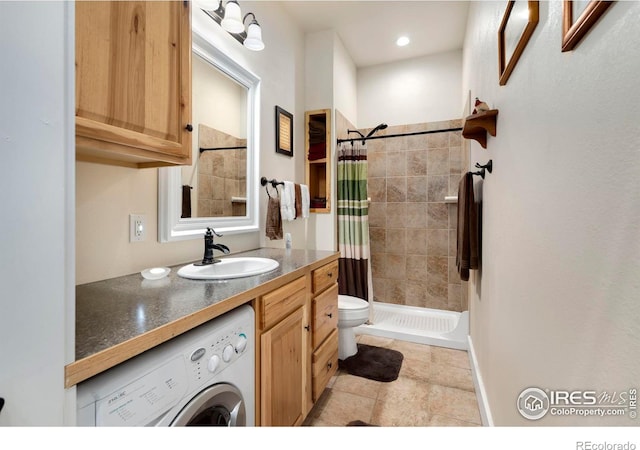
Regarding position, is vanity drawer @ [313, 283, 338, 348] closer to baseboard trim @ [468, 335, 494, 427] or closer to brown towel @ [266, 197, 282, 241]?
brown towel @ [266, 197, 282, 241]

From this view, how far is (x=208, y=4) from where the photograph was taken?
5.03ft

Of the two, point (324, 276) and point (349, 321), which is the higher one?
point (324, 276)

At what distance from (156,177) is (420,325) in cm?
263

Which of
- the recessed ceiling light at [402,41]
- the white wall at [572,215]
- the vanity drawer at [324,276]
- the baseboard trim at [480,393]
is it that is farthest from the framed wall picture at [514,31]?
the recessed ceiling light at [402,41]

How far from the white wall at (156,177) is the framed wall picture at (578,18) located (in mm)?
1498

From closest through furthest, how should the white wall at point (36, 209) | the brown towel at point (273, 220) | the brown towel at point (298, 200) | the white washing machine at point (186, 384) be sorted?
the white wall at point (36, 209) → the white washing machine at point (186, 384) → the brown towel at point (273, 220) → the brown towel at point (298, 200)

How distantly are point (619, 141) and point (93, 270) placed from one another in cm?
156

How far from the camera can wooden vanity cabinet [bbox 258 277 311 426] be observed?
1.10 metres

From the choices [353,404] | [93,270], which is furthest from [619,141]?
[353,404]

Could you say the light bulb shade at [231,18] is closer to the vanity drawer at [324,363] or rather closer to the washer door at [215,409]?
the washer door at [215,409]

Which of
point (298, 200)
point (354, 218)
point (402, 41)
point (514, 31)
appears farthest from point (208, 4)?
point (402, 41)

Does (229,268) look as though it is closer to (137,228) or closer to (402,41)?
(137,228)

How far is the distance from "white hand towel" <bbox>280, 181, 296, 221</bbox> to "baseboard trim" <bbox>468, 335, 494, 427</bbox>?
1650 millimetres

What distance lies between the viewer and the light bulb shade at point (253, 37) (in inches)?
69.4
